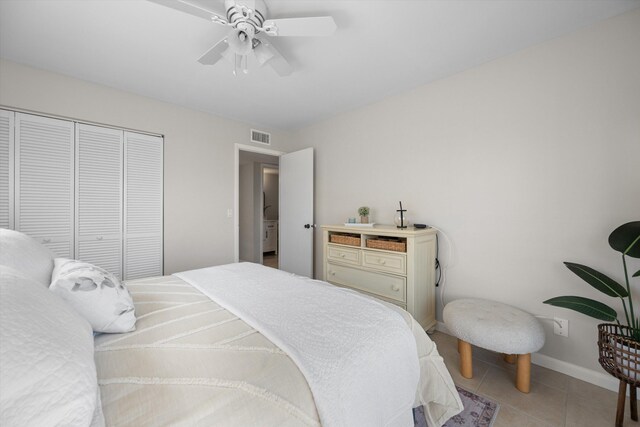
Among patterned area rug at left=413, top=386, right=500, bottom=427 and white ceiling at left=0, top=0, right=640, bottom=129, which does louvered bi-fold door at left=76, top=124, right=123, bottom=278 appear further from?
patterned area rug at left=413, top=386, right=500, bottom=427

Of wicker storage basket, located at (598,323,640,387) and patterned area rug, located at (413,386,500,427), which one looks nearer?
wicker storage basket, located at (598,323,640,387)

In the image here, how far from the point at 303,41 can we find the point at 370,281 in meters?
2.13

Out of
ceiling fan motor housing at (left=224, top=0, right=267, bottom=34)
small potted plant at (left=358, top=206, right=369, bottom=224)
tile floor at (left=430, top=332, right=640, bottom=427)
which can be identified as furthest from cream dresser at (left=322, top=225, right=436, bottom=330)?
ceiling fan motor housing at (left=224, top=0, right=267, bottom=34)

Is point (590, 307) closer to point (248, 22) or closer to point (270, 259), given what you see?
point (248, 22)

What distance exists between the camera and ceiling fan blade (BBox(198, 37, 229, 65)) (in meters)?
1.71

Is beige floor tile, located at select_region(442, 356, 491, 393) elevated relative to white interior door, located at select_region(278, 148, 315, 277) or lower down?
lower down

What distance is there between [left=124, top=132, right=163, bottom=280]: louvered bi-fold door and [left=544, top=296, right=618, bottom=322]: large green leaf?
3.56 m

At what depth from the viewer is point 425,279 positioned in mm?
2357

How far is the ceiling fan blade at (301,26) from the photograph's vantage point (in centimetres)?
149

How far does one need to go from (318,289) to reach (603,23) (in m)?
2.57

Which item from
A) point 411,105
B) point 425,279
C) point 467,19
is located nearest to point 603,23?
point 467,19

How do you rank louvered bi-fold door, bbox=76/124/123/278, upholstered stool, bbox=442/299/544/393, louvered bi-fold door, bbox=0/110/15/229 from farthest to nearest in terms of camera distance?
louvered bi-fold door, bbox=76/124/123/278 → louvered bi-fold door, bbox=0/110/15/229 → upholstered stool, bbox=442/299/544/393

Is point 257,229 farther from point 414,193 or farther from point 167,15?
point 167,15

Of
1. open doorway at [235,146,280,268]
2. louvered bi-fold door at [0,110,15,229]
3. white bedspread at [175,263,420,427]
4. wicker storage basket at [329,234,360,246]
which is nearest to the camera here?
white bedspread at [175,263,420,427]
